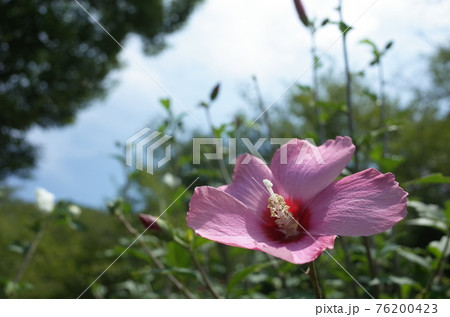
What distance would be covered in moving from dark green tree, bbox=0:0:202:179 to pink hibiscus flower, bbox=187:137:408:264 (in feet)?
15.1

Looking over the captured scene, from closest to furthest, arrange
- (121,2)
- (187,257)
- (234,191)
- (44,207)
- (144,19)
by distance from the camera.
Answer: (234,191), (187,257), (44,207), (144,19), (121,2)

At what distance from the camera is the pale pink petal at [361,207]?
0.36 meters

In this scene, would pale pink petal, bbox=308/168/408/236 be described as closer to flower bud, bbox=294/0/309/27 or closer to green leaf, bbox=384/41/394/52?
flower bud, bbox=294/0/309/27

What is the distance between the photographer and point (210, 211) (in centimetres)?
39

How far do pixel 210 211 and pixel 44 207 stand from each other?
0.73 meters

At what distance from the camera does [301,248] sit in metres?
0.36

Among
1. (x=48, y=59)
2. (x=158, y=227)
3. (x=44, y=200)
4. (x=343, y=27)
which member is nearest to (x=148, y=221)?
(x=158, y=227)

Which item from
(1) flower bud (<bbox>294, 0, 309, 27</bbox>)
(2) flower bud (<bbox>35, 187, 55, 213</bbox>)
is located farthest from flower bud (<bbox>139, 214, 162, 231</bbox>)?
(2) flower bud (<bbox>35, 187, 55, 213</bbox>)

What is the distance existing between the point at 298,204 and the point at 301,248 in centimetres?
8

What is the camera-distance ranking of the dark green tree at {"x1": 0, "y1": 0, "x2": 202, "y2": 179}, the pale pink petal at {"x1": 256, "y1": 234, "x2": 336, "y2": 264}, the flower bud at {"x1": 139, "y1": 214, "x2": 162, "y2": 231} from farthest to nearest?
the dark green tree at {"x1": 0, "y1": 0, "x2": 202, "y2": 179}
the flower bud at {"x1": 139, "y1": 214, "x2": 162, "y2": 231}
the pale pink petal at {"x1": 256, "y1": 234, "x2": 336, "y2": 264}

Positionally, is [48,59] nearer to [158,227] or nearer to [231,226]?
[158,227]

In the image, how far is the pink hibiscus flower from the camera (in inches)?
14.2

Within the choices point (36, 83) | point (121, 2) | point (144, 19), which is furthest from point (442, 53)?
point (36, 83)

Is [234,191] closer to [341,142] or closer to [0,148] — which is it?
[341,142]
